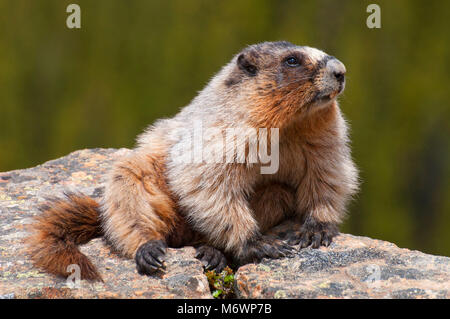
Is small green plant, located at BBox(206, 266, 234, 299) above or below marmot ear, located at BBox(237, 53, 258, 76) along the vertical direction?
below

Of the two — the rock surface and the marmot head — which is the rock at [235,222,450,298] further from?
the marmot head

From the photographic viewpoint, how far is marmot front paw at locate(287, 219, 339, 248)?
4.85 meters

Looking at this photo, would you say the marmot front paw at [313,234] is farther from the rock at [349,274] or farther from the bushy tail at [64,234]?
the bushy tail at [64,234]

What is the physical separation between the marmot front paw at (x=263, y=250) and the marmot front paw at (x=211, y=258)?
16 centimetres

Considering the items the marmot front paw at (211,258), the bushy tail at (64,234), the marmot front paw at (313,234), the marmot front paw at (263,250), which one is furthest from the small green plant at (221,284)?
the bushy tail at (64,234)

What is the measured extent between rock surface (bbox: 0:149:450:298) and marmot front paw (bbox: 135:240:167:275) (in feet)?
0.23

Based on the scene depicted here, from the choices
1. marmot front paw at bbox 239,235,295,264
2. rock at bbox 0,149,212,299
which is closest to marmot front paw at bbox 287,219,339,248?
marmot front paw at bbox 239,235,295,264

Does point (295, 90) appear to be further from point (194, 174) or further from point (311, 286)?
point (311, 286)

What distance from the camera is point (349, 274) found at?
434 cm

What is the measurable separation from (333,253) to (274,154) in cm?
90

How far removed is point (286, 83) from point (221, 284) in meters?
1.65

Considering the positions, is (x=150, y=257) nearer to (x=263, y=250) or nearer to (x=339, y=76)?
(x=263, y=250)

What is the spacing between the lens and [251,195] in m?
5.11

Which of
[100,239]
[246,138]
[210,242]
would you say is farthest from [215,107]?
[100,239]
